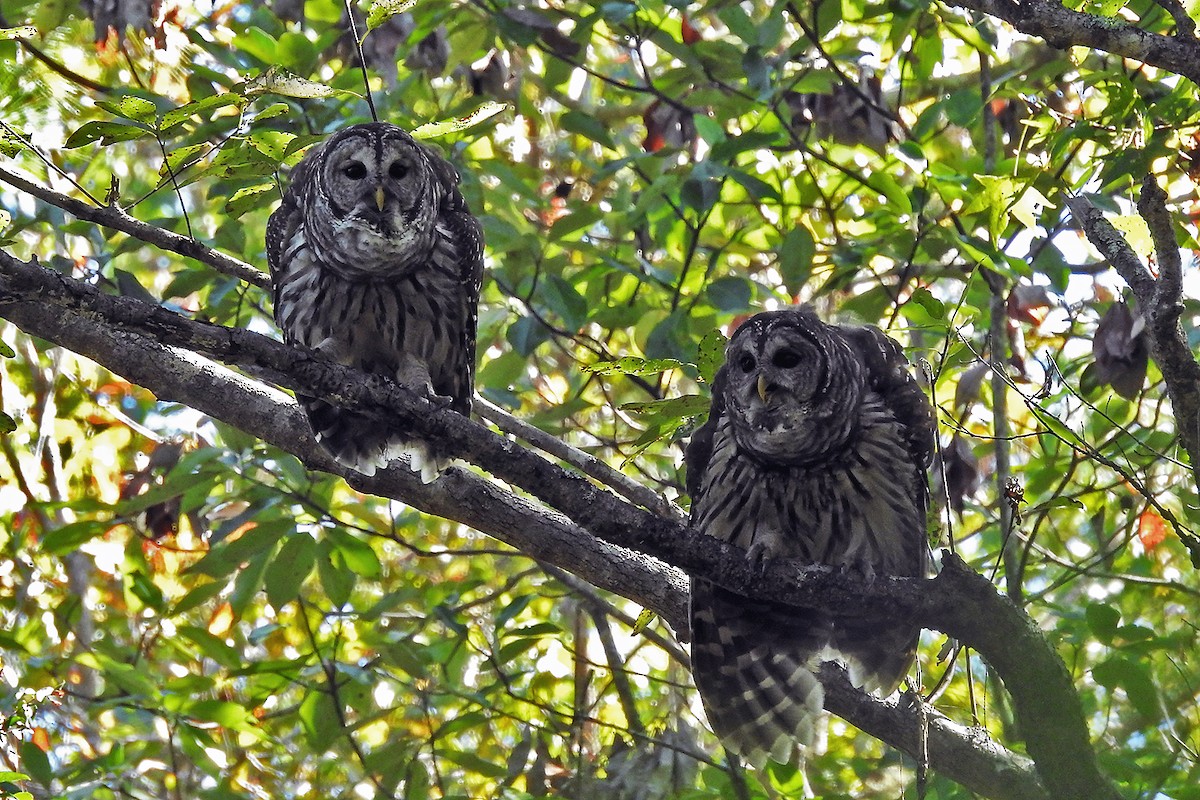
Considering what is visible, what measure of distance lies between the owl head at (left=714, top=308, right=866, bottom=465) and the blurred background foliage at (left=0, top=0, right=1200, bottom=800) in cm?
20

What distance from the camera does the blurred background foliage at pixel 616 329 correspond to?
309cm

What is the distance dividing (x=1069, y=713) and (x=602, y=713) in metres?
3.92

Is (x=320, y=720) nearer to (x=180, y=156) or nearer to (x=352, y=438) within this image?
(x=352, y=438)

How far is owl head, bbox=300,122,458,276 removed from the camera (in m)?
3.64

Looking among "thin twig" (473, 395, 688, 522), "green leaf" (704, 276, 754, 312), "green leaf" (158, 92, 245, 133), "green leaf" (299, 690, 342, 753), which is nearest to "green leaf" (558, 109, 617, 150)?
"green leaf" (704, 276, 754, 312)

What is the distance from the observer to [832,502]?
11.5ft

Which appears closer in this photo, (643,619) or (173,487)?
(643,619)

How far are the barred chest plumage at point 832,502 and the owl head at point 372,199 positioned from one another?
3.64 feet

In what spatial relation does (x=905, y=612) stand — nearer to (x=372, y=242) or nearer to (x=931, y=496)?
(x=931, y=496)

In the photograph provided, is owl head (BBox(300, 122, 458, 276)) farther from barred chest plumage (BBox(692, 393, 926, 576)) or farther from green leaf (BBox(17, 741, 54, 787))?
green leaf (BBox(17, 741, 54, 787))

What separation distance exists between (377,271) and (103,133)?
118 centimetres

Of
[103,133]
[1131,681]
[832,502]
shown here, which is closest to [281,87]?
[103,133]

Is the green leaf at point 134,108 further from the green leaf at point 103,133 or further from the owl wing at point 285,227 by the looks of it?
the owl wing at point 285,227

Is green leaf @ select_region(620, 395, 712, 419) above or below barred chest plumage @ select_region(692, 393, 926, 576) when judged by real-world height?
below
